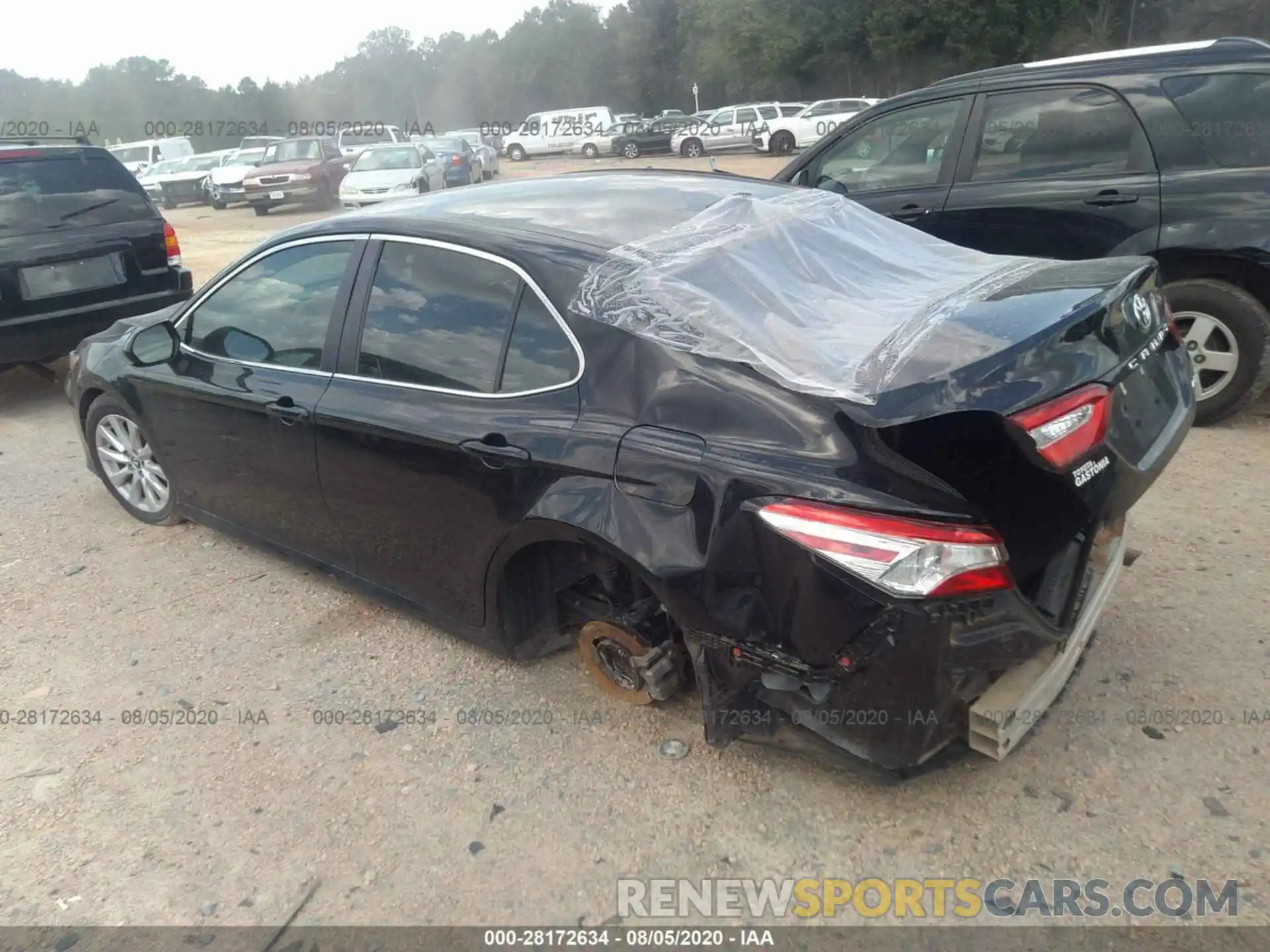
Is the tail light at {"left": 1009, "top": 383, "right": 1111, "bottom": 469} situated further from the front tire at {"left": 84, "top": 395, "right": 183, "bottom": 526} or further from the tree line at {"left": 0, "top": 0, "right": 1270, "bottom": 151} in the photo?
the tree line at {"left": 0, "top": 0, "right": 1270, "bottom": 151}

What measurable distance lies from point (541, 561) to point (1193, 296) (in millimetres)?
3757

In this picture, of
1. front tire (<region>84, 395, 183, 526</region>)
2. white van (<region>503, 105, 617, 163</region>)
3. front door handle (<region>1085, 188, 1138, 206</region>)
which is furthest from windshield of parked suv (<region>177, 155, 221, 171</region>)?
front door handle (<region>1085, 188, 1138, 206</region>)

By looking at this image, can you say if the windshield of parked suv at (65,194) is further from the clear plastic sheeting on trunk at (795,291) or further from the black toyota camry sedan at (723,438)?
the clear plastic sheeting on trunk at (795,291)

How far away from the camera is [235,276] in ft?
12.8

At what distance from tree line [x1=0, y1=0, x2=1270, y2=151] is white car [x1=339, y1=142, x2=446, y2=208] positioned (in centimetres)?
454

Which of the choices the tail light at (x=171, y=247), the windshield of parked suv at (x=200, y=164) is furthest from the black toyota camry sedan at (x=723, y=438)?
the windshield of parked suv at (x=200, y=164)

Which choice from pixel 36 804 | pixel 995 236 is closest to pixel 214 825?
pixel 36 804

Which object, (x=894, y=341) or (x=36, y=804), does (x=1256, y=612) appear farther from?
(x=36, y=804)

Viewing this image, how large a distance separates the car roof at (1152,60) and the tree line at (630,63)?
2129 cm

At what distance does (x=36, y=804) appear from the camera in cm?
285

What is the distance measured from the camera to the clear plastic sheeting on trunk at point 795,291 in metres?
2.38

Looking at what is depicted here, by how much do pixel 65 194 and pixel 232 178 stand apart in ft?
63.2

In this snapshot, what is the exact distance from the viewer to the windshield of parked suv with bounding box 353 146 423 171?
19.3 m

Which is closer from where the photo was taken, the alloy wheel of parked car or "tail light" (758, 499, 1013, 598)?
"tail light" (758, 499, 1013, 598)
